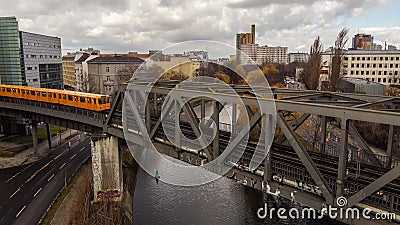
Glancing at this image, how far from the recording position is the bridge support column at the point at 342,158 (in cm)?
891

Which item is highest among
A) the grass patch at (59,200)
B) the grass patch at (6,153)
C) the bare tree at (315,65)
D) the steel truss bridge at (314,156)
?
the bare tree at (315,65)

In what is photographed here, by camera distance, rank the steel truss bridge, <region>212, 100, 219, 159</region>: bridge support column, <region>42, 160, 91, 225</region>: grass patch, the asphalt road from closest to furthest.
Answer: the steel truss bridge, <region>212, 100, 219, 159</region>: bridge support column, <region>42, 160, 91, 225</region>: grass patch, the asphalt road

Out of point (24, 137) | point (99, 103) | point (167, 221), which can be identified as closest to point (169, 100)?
point (167, 221)

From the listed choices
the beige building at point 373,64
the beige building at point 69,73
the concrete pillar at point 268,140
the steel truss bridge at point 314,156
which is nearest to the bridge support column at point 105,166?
the steel truss bridge at point 314,156

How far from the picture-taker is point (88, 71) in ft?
257

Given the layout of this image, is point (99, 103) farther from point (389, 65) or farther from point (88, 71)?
point (389, 65)

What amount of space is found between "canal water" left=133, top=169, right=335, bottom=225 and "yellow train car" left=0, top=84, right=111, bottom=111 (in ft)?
27.6

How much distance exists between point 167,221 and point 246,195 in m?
7.63

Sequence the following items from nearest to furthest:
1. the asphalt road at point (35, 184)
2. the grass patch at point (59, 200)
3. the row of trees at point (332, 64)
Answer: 1. the grass patch at point (59, 200)
2. the asphalt road at point (35, 184)
3. the row of trees at point (332, 64)

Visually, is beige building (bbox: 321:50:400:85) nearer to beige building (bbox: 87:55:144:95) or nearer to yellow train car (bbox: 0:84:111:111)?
beige building (bbox: 87:55:144:95)

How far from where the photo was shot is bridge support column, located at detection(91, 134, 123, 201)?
2319cm

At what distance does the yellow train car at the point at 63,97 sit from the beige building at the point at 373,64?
58.7m
